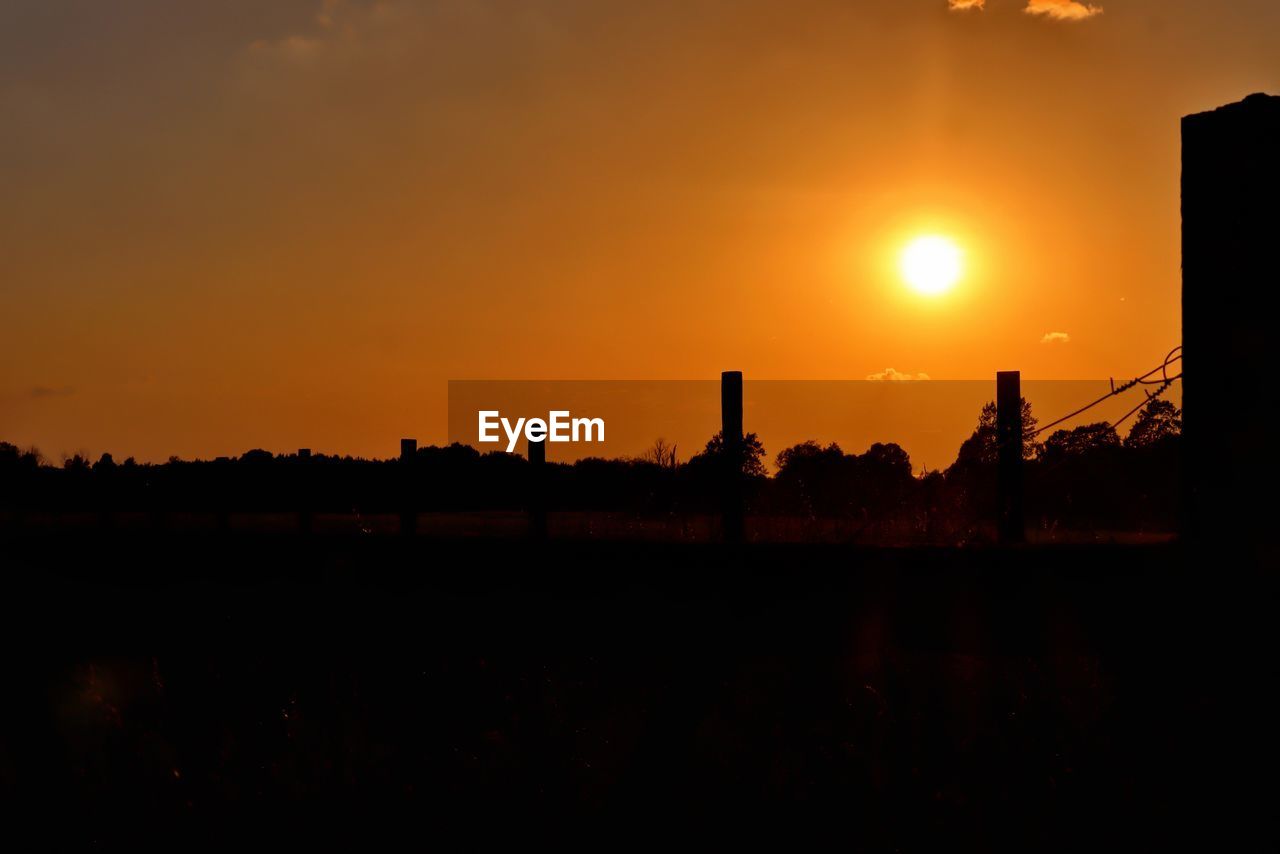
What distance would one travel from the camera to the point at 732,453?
307 inches

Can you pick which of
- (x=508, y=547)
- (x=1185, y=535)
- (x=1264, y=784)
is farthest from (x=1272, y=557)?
(x=508, y=547)

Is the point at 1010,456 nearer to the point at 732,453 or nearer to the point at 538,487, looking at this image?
the point at 732,453

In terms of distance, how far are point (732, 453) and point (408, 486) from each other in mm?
5639

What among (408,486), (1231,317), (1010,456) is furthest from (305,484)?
(1231,317)

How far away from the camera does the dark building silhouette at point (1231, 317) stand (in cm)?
350

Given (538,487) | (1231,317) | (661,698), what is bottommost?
(661,698)

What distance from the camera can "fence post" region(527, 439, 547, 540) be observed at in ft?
33.9

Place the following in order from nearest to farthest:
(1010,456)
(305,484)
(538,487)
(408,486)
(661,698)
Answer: (661,698) → (1010,456) → (538,487) → (408,486) → (305,484)

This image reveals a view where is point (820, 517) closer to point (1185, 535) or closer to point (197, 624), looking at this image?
point (197, 624)

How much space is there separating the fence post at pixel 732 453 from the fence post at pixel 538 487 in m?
2.74

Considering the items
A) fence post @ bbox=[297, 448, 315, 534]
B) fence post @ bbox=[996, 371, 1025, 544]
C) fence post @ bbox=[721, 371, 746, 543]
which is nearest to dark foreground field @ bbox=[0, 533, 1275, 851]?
fence post @ bbox=[996, 371, 1025, 544]

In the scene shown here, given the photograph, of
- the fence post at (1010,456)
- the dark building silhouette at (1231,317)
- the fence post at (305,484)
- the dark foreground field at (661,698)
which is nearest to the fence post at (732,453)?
the fence post at (1010,456)

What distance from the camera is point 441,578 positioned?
5.23 meters

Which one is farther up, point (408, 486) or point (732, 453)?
point (732, 453)
